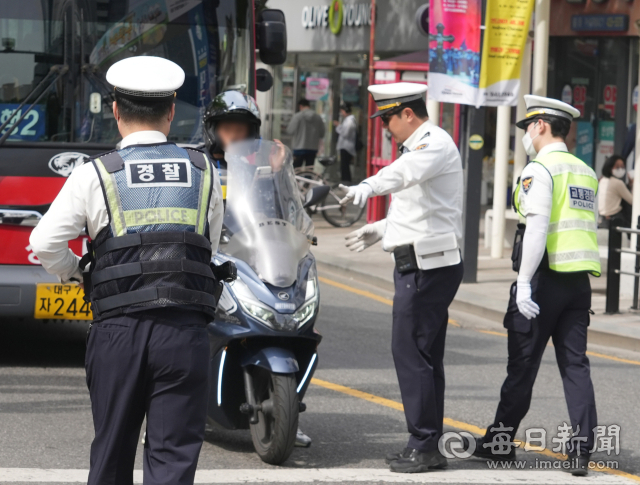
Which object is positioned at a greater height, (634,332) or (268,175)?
(268,175)

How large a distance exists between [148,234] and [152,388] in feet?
1.70

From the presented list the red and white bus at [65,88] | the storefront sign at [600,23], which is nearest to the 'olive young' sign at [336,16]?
the storefront sign at [600,23]

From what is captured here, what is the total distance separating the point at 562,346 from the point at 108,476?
2801 millimetres

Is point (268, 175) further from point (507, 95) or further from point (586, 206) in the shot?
point (507, 95)

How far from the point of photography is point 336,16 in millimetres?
25359

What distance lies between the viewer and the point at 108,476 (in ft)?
12.2

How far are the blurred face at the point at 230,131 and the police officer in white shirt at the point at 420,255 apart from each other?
0.83 m

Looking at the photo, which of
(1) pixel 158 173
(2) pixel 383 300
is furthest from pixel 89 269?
(2) pixel 383 300

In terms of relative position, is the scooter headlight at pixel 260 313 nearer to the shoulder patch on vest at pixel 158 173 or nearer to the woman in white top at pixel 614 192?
the shoulder patch on vest at pixel 158 173

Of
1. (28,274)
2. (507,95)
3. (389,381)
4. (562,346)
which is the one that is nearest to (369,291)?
(507,95)

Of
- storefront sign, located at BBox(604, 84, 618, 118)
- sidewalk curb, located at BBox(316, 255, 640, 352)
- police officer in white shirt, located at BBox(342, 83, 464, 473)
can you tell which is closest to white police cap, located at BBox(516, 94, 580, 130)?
police officer in white shirt, located at BBox(342, 83, 464, 473)

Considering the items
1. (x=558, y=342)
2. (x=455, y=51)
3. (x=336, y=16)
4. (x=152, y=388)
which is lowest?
(x=558, y=342)

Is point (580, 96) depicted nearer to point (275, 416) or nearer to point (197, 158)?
point (275, 416)

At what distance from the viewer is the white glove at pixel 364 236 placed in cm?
568
